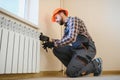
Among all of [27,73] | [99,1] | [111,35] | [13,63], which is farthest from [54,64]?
[99,1]

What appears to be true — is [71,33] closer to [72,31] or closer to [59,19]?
[72,31]

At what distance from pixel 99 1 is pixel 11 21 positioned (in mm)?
1911

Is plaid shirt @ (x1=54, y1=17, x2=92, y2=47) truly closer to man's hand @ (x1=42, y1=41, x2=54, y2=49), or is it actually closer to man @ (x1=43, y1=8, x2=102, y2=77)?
man @ (x1=43, y1=8, x2=102, y2=77)

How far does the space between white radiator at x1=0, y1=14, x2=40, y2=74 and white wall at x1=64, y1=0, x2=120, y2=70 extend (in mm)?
1199

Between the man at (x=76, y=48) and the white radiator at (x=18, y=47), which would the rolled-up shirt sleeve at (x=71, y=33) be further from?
the white radiator at (x=18, y=47)

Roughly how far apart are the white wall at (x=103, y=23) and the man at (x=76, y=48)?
0.87 meters

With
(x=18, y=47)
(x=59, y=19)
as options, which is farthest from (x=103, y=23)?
(x=18, y=47)

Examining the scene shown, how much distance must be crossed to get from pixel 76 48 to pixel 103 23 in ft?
3.86

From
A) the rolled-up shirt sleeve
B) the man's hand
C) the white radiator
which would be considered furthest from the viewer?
the man's hand

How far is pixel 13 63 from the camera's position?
169cm

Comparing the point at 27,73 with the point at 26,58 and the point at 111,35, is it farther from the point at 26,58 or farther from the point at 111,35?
the point at 111,35

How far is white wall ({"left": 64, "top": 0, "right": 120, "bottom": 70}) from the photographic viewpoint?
307cm

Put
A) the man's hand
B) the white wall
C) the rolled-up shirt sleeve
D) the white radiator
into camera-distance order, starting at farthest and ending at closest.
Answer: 1. the white wall
2. the man's hand
3. the rolled-up shirt sleeve
4. the white radiator

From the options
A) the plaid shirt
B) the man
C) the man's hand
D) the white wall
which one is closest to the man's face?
the man
